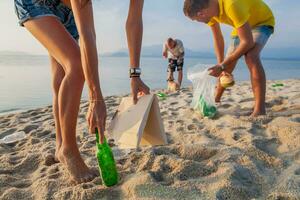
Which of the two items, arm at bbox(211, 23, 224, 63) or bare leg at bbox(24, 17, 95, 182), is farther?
arm at bbox(211, 23, 224, 63)

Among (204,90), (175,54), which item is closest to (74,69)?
(204,90)

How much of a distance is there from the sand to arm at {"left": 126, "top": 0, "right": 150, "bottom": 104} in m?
0.49

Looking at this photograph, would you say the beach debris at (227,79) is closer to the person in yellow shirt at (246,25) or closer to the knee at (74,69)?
the person in yellow shirt at (246,25)

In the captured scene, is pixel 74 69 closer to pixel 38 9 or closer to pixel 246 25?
pixel 38 9

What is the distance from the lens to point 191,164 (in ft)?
7.45

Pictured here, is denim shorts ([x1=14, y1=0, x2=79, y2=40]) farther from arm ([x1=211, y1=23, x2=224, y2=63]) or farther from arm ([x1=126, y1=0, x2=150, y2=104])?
arm ([x1=211, y1=23, x2=224, y2=63])

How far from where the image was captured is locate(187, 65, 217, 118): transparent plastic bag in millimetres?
3820

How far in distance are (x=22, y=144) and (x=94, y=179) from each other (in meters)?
1.43

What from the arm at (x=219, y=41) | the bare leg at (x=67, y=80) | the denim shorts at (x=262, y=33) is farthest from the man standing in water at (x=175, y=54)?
the bare leg at (x=67, y=80)

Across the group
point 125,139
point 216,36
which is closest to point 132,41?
point 125,139

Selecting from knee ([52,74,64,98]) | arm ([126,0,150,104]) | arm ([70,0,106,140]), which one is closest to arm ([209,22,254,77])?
arm ([126,0,150,104])

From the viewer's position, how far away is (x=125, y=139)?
6.93ft

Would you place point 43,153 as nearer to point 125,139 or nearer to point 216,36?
point 125,139

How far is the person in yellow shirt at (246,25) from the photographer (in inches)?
135
